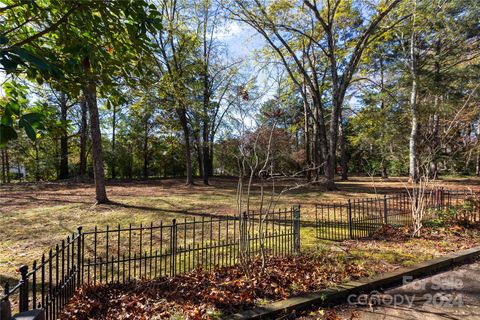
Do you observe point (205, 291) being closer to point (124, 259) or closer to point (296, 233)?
point (124, 259)

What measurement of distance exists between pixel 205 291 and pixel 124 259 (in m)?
1.42

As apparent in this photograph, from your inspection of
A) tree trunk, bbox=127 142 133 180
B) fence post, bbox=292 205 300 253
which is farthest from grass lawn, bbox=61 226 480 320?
tree trunk, bbox=127 142 133 180

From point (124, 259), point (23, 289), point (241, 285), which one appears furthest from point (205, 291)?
point (23, 289)

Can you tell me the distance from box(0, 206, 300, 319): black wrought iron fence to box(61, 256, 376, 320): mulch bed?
0.26m

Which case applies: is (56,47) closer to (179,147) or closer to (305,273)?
(305,273)

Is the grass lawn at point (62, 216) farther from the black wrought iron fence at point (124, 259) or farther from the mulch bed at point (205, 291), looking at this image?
the mulch bed at point (205, 291)

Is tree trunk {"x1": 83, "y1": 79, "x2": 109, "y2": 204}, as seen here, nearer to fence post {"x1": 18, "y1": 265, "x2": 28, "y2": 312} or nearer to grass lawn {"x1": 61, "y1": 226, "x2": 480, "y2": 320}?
grass lawn {"x1": 61, "y1": 226, "x2": 480, "y2": 320}

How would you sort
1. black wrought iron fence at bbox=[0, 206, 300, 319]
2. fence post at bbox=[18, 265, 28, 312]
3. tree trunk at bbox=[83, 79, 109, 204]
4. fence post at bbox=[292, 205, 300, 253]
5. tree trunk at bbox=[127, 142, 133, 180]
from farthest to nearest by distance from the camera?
tree trunk at bbox=[127, 142, 133, 180] → tree trunk at bbox=[83, 79, 109, 204] → fence post at bbox=[292, 205, 300, 253] → black wrought iron fence at bbox=[0, 206, 300, 319] → fence post at bbox=[18, 265, 28, 312]

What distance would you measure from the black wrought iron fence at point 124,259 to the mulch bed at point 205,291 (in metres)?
0.26

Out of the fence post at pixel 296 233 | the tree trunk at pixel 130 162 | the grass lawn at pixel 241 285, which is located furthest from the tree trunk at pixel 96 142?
the tree trunk at pixel 130 162

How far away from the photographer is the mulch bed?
3.29 meters

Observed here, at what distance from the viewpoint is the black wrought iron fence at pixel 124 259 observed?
2.91 metres

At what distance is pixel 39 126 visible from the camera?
62.7 inches

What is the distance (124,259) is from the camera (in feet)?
A: 13.9
